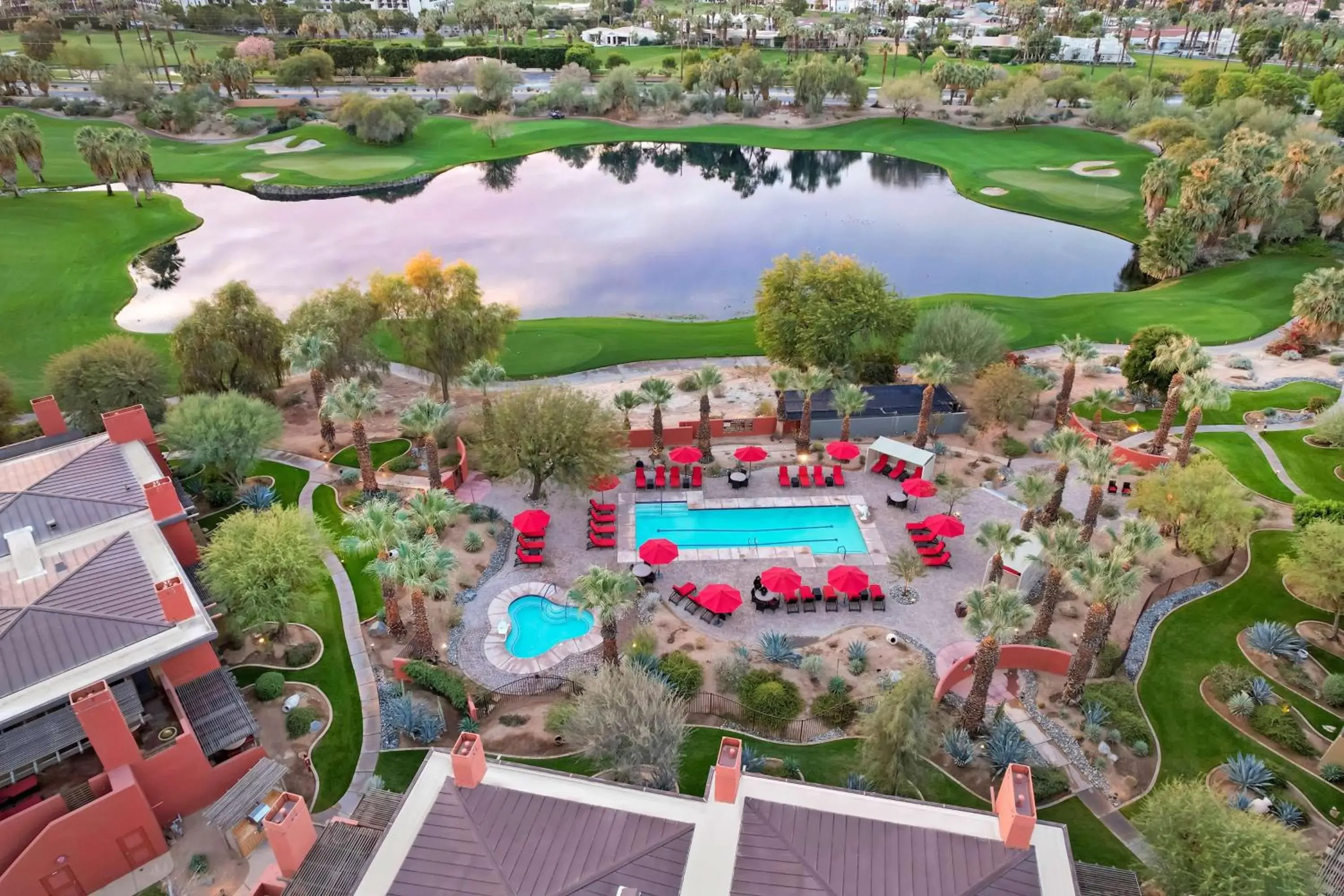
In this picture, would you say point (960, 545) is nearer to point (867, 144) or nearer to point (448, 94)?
point (867, 144)

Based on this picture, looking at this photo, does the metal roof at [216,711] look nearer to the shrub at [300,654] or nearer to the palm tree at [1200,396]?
the shrub at [300,654]

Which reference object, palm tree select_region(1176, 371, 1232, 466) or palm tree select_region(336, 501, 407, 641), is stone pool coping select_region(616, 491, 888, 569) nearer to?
palm tree select_region(336, 501, 407, 641)

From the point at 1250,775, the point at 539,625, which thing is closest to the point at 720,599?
the point at 539,625

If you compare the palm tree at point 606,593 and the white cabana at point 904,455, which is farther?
the white cabana at point 904,455

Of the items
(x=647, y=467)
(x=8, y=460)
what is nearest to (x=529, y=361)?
(x=647, y=467)

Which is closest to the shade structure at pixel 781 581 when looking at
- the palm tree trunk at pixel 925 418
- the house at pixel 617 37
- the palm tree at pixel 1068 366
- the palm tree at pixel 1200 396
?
the palm tree trunk at pixel 925 418

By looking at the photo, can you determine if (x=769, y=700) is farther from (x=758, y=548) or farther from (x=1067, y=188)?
(x=1067, y=188)

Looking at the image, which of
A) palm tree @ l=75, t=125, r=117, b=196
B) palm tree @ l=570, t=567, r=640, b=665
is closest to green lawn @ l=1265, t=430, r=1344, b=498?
palm tree @ l=570, t=567, r=640, b=665
